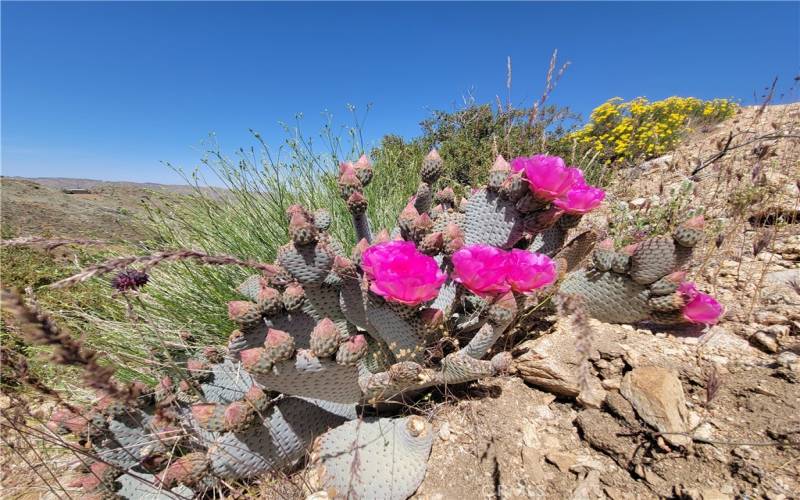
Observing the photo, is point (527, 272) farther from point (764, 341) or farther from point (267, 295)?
point (764, 341)

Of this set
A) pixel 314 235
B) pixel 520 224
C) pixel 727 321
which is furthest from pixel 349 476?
pixel 727 321

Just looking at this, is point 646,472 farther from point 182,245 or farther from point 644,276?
point 182,245

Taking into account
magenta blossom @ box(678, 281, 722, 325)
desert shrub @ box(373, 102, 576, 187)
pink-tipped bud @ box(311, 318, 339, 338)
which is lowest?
pink-tipped bud @ box(311, 318, 339, 338)

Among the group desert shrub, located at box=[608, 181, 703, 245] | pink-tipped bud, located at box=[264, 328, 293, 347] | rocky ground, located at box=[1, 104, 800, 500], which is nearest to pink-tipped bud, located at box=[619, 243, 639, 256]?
rocky ground, located at box=[1, 104, 800, 500]

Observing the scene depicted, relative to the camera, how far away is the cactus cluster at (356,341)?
1043 mm

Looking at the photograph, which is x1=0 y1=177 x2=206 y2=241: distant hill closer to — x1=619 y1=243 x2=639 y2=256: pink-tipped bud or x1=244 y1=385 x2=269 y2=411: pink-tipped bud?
x1=244 y1=385 x2=269 y2=411: pink-tipped bud

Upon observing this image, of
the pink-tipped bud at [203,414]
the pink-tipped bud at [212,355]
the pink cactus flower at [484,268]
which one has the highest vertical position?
the pink cactus flower at [484,268]

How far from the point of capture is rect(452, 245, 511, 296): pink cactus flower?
104 cm

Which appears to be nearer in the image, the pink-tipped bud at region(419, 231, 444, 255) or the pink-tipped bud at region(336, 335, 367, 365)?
the pink-tipped bud at region(336, 335, 367, 365)

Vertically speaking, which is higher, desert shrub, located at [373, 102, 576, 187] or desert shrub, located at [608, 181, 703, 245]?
desert shrub, located at [373, 102, 576, 187]

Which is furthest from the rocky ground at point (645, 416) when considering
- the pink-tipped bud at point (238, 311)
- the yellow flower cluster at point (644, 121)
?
the yellow flower cluster at point (644, 121)

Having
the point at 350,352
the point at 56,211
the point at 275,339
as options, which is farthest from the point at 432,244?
the point at 56,211

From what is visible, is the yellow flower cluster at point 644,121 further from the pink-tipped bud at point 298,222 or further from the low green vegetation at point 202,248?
the pink-tipped bud at point 298,222

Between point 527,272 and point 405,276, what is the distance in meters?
0.39
